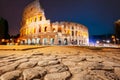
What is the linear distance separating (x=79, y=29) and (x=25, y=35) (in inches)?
767

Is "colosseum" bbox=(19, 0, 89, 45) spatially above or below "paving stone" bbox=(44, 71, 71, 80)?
above

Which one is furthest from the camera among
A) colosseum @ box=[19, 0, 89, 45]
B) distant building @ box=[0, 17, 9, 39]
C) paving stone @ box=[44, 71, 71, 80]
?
distant building @ box=[0, 17, 9, 39]

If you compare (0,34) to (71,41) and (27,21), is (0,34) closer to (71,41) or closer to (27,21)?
(27,21)

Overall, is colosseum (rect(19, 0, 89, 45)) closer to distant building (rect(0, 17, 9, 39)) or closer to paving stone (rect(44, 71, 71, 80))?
distant building (rect(0, 17, 9, 39))

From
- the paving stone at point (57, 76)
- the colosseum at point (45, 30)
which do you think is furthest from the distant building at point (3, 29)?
the paving stone at point (57, 76)

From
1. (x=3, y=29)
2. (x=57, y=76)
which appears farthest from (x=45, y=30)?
(x=57, y=76)

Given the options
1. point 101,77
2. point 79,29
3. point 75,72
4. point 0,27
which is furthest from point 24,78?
point 0,27

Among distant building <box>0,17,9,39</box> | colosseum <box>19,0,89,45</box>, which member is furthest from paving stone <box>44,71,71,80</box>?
distant building <box>0,17,9,39</box>

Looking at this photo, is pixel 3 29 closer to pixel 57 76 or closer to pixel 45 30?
pixel 45 30

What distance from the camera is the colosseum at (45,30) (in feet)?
122

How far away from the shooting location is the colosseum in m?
37.3

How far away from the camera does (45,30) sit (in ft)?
131

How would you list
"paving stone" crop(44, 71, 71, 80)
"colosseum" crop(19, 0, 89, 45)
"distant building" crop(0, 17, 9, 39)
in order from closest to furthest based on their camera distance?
"paving stone" crop(44, 71, 71, 80) → "colosseum" crop(19, 0, 89, 45) → "distant building" crop(0, 17, 9, 39)

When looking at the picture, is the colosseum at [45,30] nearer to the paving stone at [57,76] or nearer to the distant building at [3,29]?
the distant building at [3,29]
